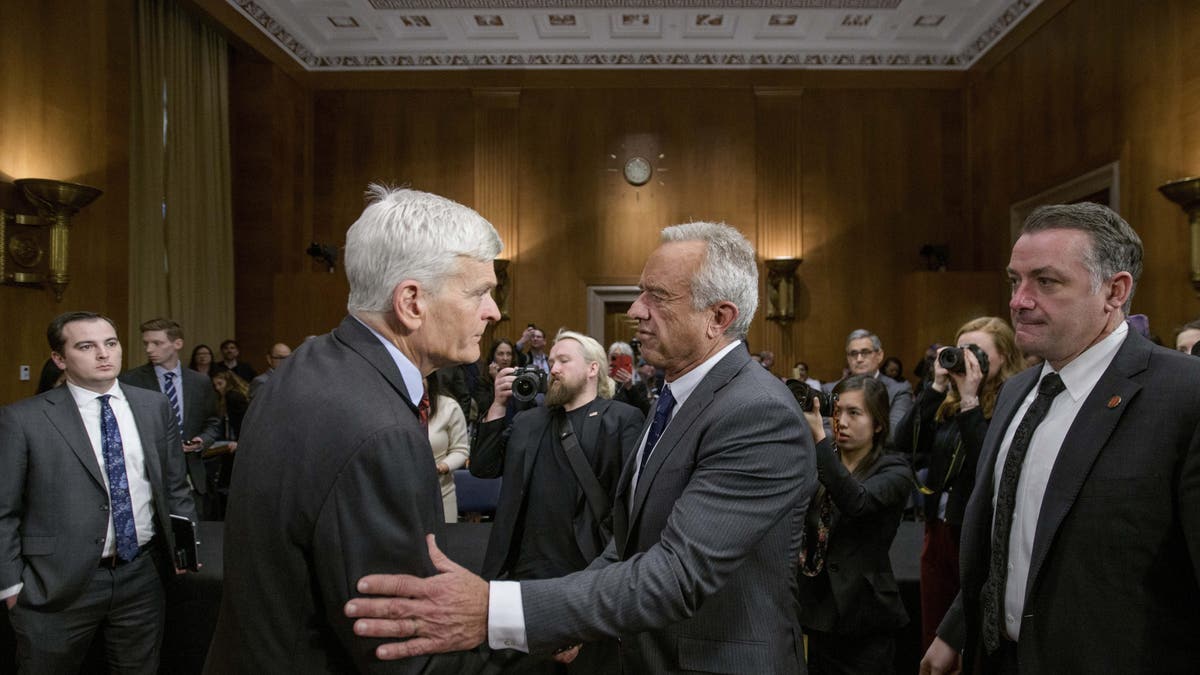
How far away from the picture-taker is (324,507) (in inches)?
42.6

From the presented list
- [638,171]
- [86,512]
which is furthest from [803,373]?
[86,512]

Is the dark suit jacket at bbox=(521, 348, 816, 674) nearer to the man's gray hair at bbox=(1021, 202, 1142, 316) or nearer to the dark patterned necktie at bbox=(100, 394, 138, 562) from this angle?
the man's gray hair at bbox=(1021, 202, 1142, 316)

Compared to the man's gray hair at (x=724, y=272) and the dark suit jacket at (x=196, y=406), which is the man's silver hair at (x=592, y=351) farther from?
the dark suit jacket at (x=196, y=406)

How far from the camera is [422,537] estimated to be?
113 centimetres

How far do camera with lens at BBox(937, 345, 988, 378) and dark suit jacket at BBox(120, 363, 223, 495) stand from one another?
4.30 metres

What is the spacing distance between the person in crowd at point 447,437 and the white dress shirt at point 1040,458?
2994 millimetres

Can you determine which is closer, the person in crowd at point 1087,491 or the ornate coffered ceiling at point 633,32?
the person in crowd at point 1087,491

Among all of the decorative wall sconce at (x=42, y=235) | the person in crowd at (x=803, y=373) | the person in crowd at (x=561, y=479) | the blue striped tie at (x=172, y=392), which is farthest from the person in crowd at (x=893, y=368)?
the decorative wall sconce at (x=42, y=235)

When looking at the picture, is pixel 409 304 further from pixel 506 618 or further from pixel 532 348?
pixel 532 348

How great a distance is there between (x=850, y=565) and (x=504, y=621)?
1.58 m

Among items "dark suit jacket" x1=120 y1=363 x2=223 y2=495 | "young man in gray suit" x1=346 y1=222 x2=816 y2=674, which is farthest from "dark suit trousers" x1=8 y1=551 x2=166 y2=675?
"young man in gray suit" x1=346 y1=222 x2=816 y2=674

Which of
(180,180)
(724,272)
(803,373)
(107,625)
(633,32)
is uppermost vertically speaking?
(633,32)

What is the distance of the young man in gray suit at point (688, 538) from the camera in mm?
1245

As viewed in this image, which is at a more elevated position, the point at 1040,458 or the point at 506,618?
the point at 1040,458
